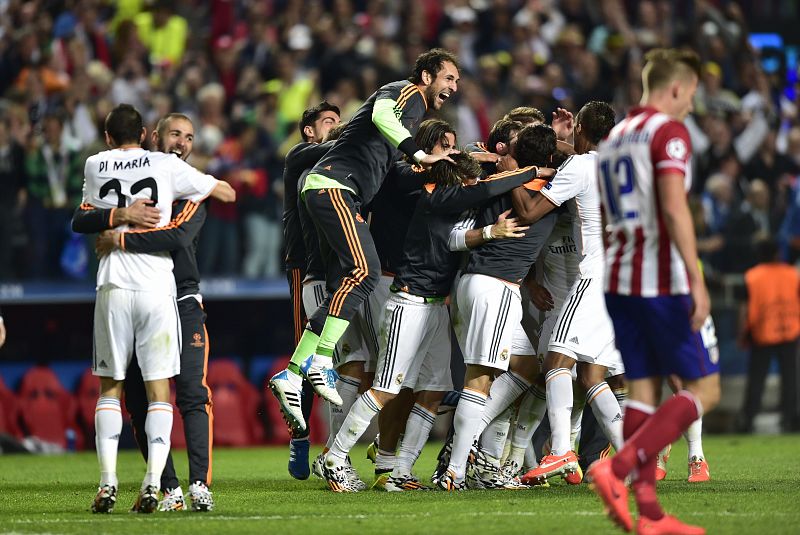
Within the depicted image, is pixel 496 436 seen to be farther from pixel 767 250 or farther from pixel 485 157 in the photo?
pixel 767 250

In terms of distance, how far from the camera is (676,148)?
5453 mm

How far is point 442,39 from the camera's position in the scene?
684 inches

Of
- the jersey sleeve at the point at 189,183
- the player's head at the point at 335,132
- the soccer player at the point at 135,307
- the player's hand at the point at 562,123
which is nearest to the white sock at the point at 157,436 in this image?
the soccer player at the point at 135,307

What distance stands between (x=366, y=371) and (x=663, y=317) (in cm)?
385

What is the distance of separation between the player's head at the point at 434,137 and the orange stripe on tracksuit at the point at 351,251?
2.45ft

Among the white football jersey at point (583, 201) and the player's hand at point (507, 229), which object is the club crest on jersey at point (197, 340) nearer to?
the player's hand at point (507, 229)

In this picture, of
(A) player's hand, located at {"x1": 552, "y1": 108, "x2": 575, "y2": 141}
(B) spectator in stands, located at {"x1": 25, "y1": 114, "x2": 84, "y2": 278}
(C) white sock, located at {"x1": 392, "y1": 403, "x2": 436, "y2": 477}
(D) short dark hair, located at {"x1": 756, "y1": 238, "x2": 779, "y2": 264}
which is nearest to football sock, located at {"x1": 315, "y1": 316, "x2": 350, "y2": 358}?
(C) white sock, located at {"x1": 392, "y1": 403, "x2": 436, "y2": 477}

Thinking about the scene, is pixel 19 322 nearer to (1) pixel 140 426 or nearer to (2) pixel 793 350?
(1) pixel 140 426

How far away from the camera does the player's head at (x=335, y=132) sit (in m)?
8.94

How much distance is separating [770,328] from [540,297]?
23.0ft

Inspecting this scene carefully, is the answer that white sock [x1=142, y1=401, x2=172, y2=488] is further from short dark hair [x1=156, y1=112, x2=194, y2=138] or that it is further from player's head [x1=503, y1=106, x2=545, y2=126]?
player's head [x1=503, y1=106, x2=545, y2=126]

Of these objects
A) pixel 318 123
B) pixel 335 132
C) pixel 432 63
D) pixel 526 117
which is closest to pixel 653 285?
pixel 432 63

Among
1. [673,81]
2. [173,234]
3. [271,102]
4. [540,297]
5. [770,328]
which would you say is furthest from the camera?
[271,102]

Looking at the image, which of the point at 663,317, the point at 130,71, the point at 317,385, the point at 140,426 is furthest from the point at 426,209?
the point at 130,71
